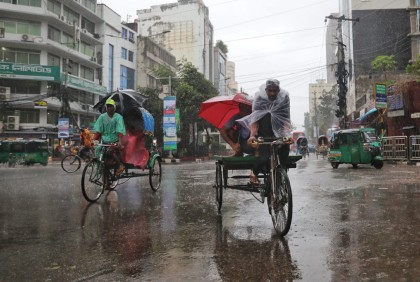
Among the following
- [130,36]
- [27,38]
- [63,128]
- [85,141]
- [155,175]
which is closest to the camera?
[155,175]

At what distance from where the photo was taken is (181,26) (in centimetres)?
6712

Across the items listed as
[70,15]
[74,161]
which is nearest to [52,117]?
[70,15]

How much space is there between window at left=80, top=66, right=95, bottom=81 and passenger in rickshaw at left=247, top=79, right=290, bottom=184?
137 ft

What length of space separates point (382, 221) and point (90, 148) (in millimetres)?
A: 14991

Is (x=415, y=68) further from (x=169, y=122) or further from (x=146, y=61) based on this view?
(x=146, y=61)

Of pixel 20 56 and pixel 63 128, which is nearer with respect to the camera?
pixel 63 128

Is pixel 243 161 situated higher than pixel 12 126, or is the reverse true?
pixel 12 126

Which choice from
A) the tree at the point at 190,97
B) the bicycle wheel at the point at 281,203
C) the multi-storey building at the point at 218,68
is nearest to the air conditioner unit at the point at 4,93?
the tree at the point at 190,97

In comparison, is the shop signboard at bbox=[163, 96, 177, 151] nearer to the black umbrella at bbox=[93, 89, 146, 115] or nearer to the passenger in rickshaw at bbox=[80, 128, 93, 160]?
the passenger in rickshaw at bbox=[80, 128, 93, 160]

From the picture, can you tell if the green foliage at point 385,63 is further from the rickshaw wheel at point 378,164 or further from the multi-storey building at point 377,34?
the rickshaw wheel at point 378,164

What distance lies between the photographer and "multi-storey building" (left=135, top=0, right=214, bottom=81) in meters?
65.8

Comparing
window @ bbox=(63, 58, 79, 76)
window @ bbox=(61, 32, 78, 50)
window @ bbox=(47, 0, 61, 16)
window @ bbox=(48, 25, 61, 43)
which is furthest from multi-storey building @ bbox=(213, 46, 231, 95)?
window @ bbox=(47, 0, 61, 16)

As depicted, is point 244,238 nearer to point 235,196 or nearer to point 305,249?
point 305,249

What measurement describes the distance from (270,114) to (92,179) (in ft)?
12.6
